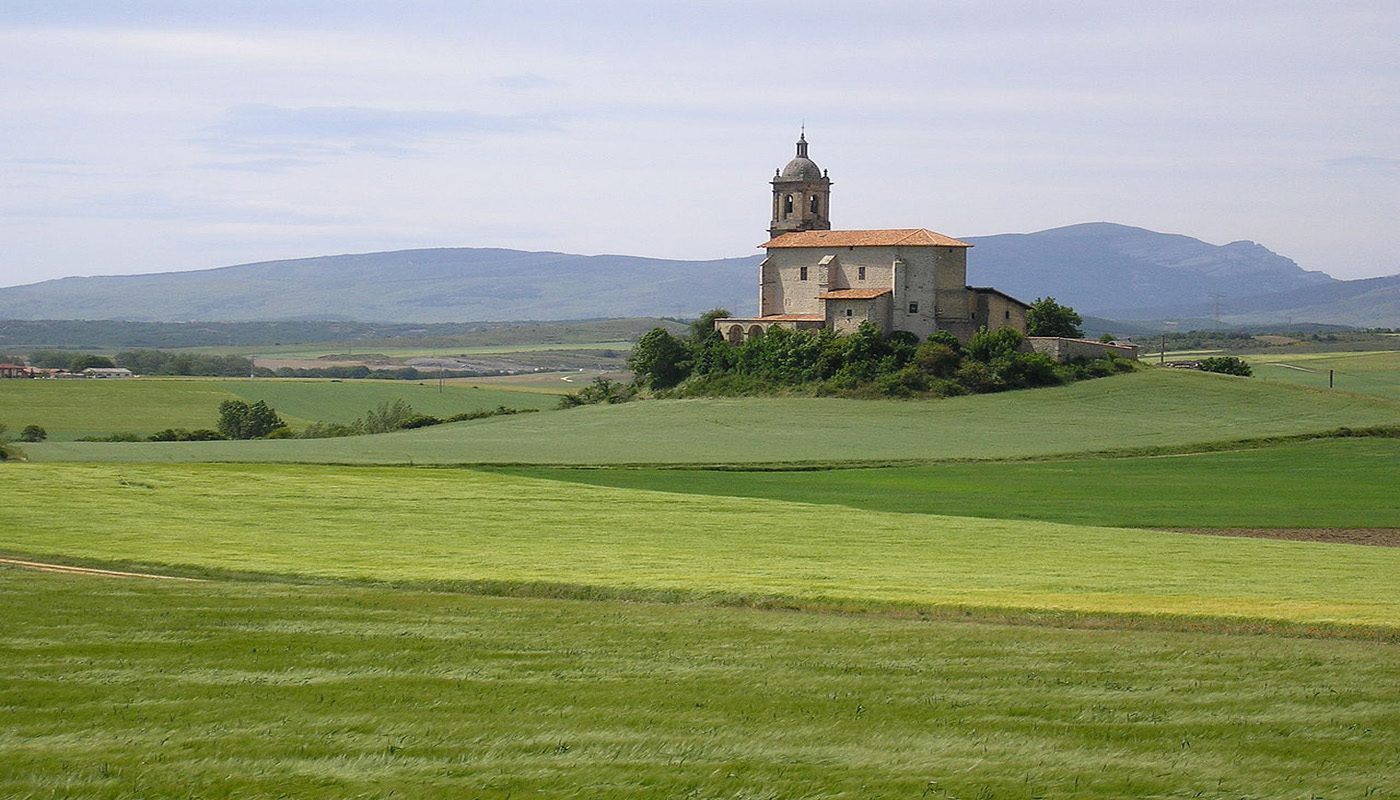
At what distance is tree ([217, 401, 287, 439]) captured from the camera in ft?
305

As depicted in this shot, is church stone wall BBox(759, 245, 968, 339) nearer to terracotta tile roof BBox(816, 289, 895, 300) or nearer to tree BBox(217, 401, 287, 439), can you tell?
terracotta tile roof BBox(816, 289, 895, 300)

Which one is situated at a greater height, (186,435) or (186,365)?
(186,365)

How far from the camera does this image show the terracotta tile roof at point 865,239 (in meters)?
90.6

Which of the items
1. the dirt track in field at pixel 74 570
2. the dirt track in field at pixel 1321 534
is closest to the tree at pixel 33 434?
the dirt track in field at pixel 74 570

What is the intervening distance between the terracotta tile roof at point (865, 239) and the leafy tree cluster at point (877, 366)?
6100 mm

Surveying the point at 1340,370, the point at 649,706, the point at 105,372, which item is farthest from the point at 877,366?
the point at 105,372

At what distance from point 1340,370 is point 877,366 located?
54.1 meters

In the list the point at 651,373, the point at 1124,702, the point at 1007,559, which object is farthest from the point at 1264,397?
the point at 1124,702

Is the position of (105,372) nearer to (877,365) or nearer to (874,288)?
(874,288)

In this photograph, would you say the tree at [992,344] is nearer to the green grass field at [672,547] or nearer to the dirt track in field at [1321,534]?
the green grass field at [672,547]

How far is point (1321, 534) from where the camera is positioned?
3794cm

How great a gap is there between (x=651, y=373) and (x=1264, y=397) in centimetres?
3798

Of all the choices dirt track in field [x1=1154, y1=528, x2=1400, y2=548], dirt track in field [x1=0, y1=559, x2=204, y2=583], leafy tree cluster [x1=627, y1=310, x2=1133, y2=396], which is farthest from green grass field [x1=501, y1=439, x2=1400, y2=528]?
leafy tree cluster [x1=627, y1=310, x2=1133, y2=396]

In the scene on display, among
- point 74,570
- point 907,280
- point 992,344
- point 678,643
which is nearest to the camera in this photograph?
point 678,643
